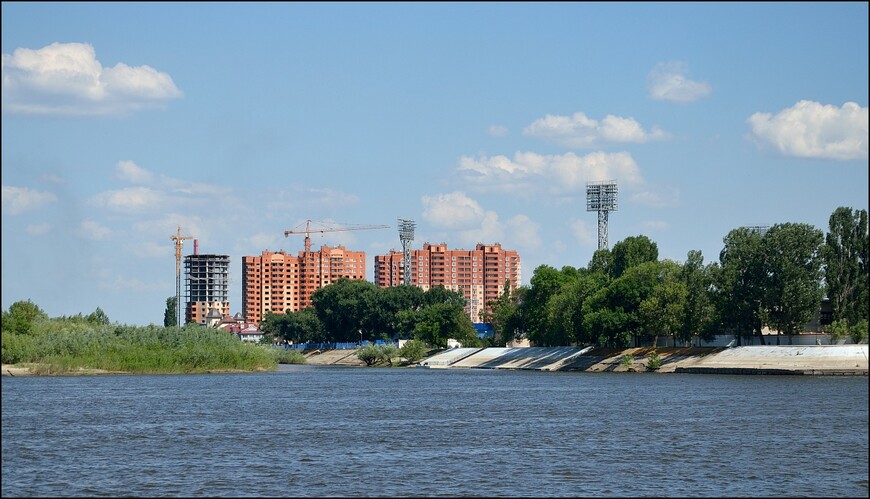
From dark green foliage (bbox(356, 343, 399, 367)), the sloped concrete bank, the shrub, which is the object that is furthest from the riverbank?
dark green foliage (bbox(356, 343, 399, 367))

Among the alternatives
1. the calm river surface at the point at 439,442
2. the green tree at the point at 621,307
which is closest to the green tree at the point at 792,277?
the green tree at the point at 621,307

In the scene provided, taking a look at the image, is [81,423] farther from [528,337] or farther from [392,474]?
[528,337]

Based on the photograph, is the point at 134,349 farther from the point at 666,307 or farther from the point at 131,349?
the point at 666,307

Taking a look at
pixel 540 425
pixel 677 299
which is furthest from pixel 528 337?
pixel 540 425

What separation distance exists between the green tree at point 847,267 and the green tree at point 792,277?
1326 millimetres

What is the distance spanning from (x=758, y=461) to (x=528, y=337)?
115845 millimetres

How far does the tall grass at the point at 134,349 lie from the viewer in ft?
334

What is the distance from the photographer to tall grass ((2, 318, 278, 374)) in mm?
101938

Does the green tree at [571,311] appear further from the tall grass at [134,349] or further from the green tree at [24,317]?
the green tree at [24,317]

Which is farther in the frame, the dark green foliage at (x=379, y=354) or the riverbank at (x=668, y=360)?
the dark green foliage at (x=379, y=354)

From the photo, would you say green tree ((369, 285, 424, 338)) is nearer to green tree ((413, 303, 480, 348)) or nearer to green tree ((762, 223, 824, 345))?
green tree ((413, 303, 480, 348))

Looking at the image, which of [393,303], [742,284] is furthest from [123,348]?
[393,303]

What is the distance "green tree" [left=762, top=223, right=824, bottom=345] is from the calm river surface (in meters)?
21.8

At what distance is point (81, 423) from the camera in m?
56.0
